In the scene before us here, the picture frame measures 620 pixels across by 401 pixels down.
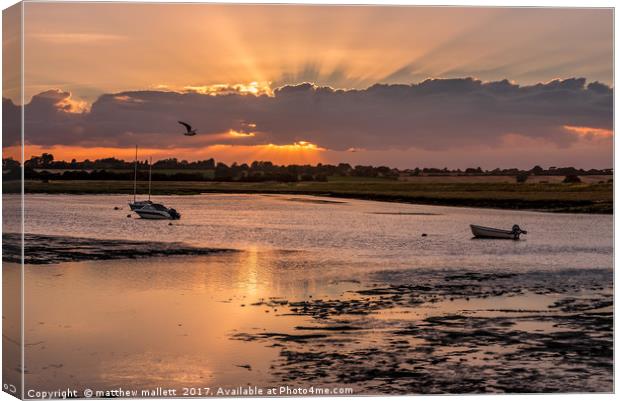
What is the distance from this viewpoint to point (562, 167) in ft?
50.2

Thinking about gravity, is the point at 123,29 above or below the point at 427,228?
above

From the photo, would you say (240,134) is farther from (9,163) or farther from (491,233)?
(491,233)

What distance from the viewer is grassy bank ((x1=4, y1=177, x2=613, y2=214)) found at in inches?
591

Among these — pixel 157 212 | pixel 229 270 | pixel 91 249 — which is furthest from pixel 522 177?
pixel 91 249

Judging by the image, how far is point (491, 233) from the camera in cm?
1667

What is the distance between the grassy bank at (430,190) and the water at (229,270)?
0.76 feet

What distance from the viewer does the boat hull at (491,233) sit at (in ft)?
53.0

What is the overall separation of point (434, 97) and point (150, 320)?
5.73m

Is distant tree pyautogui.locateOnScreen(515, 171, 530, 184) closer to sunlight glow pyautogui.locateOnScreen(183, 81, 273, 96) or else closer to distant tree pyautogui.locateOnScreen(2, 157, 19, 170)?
sunlight glow pyautogui.locateOnScreen(183, 81, 273, 96)

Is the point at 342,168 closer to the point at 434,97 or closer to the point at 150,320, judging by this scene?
the point at 434,97

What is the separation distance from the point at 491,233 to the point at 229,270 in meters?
4.84

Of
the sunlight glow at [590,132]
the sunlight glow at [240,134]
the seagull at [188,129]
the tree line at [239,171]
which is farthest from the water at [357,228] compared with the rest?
the seagull at [188,129]

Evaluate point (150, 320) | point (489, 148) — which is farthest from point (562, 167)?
point (150, 320)

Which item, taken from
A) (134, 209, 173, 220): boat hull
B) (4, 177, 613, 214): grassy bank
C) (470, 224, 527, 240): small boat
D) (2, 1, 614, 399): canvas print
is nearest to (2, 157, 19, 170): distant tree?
(2, 1, 614, 399): canvas print
